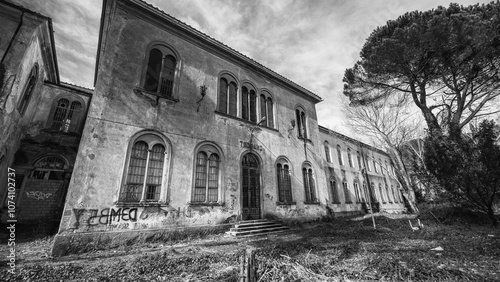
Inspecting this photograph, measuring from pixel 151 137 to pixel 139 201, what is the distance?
2371mm

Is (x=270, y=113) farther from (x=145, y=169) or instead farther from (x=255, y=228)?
(x=145, y=169)

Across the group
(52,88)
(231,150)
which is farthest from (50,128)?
(231,150)

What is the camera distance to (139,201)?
688cm

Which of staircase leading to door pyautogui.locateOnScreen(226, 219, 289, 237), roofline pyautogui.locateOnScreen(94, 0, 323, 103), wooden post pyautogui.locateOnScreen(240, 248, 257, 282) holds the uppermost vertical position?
roofline pyautogui.locateOnScreen(94, 0, 323, 103)

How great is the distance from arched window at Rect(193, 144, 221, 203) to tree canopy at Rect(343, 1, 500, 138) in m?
10.3

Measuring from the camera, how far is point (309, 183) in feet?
42.8

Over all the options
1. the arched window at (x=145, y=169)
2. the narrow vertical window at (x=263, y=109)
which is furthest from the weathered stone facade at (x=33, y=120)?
the narrow vertical window at (x=263, y=109)

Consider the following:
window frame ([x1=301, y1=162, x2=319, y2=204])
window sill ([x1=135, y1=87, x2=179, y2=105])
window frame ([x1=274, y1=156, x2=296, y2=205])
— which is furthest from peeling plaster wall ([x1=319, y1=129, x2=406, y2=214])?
window sill ([x1=135, y1=87, x2=179, y2=105])

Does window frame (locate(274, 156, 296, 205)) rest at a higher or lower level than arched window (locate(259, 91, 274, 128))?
lower

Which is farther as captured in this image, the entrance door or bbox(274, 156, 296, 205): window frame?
bbox(274, 156, 296, 205): window frame

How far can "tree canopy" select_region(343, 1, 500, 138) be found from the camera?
957 centimetres

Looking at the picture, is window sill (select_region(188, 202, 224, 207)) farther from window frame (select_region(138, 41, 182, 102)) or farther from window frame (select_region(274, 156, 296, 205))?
window frame (select_region(138, 41, 182, 102))

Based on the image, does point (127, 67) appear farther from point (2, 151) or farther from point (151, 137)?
point (2, 151)

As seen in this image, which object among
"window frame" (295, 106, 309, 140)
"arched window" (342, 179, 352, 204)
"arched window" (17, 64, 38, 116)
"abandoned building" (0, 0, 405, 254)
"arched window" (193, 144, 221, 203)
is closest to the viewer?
"abandoned building" (0, 0, 405, 254)
